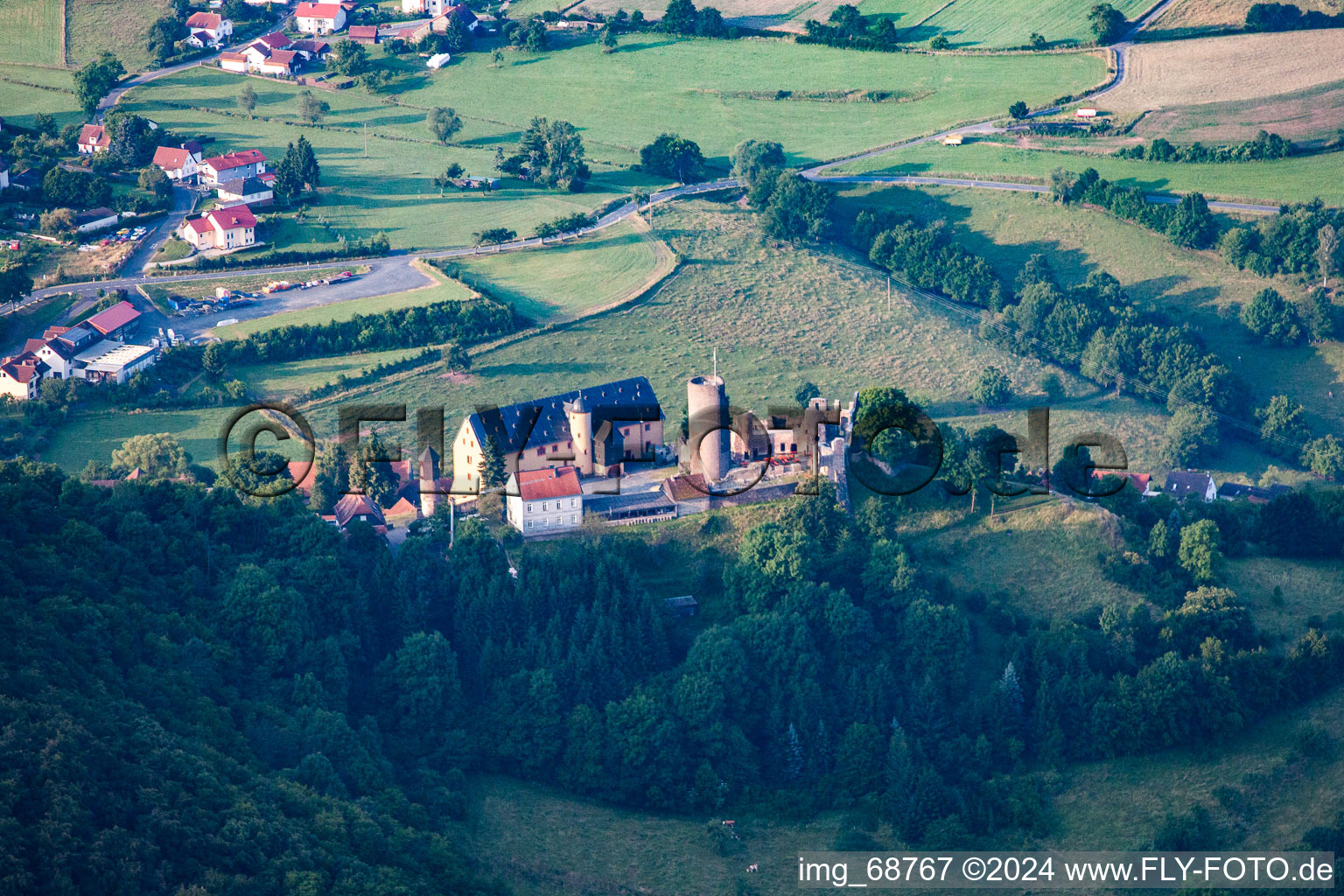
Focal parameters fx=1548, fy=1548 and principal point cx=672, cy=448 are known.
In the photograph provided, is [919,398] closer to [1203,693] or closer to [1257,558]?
[1257,558]

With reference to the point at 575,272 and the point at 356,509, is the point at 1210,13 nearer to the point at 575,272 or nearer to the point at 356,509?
the point at 575,272

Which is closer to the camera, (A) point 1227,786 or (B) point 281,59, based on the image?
(A) point 1227,786

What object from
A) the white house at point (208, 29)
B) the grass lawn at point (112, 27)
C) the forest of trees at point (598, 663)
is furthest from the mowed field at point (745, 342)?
the grass lawn at point (112, 27)

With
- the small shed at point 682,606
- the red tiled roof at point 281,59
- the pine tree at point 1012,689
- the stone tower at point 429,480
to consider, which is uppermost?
the red tiled roof at point 281,59

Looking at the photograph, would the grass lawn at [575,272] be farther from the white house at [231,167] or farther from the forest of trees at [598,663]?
the forest of trees at [598,663]

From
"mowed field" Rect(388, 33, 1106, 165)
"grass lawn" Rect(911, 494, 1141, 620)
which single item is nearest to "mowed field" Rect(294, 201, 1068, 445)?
"mowed field" Rect(388, 33, 1106, 165)

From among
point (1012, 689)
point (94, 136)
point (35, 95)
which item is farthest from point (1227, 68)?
point (35, 95)
